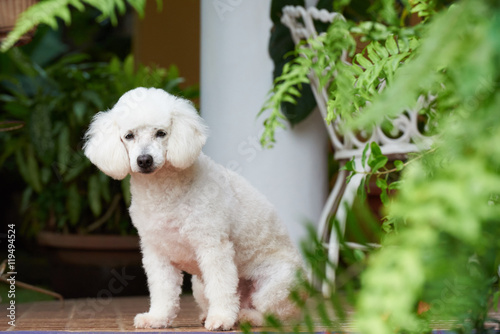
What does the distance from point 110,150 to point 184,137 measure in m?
0.26

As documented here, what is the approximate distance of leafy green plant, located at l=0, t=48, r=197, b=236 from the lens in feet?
14.4

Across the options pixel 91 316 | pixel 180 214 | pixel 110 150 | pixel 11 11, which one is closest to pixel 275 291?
pixel 180 214

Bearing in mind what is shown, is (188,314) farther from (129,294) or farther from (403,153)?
(129,294)

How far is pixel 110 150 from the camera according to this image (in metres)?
2.16

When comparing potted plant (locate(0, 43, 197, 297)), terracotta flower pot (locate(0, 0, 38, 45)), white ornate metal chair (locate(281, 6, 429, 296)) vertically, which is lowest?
potted plant (locate(0, 43, 197, 297))

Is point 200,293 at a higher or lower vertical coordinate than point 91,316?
higher

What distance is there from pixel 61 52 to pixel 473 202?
6.49m

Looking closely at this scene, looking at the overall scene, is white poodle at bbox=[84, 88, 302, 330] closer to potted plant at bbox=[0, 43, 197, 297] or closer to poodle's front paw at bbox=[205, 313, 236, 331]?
poodle's front paw at bbox=[205, 313, 236, 331]

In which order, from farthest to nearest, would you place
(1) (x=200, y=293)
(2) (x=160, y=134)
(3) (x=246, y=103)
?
(3) (x=246, y=103) < (1) (x=200, y=293) < (2) (x=160, y=134)

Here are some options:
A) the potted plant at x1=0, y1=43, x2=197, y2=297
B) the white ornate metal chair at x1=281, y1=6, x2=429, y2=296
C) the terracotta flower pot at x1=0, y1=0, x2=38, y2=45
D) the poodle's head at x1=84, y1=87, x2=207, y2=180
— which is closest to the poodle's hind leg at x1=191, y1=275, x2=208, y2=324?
the poodle's head at x1=84, y1=87, x2=207, y2=180

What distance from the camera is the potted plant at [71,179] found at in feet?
14.0

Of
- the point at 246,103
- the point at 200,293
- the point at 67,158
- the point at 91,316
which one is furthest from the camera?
the point at 67,158

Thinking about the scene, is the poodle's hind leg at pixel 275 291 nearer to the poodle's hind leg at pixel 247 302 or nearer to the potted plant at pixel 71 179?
the poodle's hind leg at pixel 247 302

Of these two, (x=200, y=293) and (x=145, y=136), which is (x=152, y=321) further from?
(x=145, y=136)
